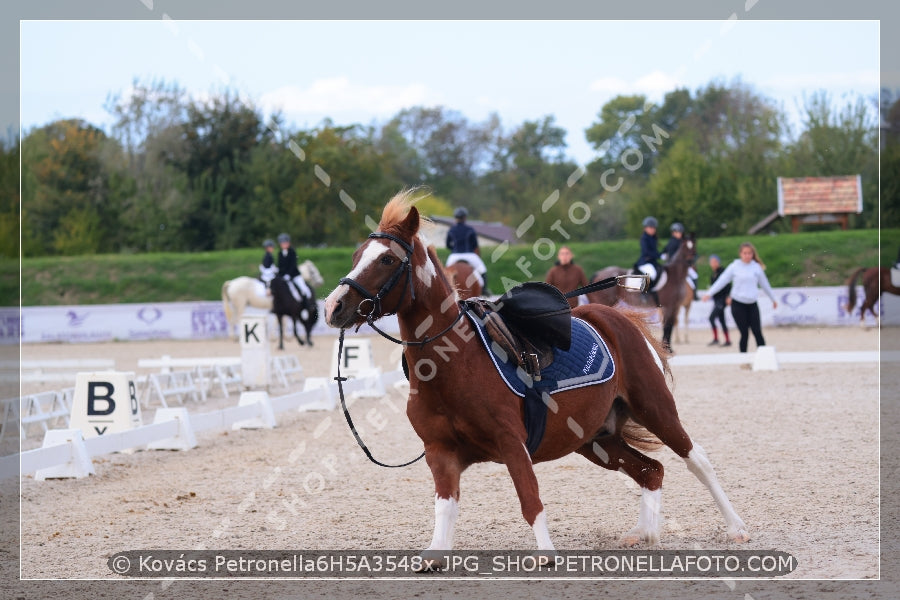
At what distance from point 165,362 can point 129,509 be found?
367 inches

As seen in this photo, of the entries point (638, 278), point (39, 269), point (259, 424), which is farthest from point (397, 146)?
point (638, 278)

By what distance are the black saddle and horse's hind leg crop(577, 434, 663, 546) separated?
82 cm

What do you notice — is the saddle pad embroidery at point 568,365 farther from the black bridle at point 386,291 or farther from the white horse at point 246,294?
the white horse at point 246,294

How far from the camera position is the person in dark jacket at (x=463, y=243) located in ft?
51.6

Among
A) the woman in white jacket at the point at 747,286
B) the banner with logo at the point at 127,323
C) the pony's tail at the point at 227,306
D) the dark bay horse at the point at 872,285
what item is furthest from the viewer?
the banner with logo at the point at 127,323

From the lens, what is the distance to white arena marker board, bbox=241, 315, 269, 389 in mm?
14516

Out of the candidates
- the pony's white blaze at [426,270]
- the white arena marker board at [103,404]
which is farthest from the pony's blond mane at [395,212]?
the white arena marker board at [103,404]

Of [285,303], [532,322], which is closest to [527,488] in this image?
[532,322]

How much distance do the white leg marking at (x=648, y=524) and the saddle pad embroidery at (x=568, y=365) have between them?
76 cm

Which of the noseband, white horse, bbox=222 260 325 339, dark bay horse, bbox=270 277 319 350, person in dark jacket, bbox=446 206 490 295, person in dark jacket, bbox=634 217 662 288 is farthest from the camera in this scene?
white horse, bbox=222 260 325 339

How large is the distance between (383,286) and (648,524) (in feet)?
6.81

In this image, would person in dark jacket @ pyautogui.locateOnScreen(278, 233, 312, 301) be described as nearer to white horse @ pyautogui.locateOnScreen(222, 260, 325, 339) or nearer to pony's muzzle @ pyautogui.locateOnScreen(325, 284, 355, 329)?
white horse @ pyautogui.locateOnScreen(222, 260, 325, 339)

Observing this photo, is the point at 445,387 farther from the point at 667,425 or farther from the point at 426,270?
the point at 667,425

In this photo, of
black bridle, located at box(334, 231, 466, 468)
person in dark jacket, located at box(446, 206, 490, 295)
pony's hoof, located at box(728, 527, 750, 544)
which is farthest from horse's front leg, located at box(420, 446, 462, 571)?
person in dark jacket, located at box(446, 206, 490, 295)
